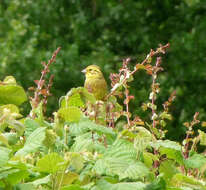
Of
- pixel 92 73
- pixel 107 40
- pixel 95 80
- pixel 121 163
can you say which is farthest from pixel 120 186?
pixel 107 40

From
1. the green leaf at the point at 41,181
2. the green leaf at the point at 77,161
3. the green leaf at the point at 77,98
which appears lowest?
the green leaf at the point at 41,181

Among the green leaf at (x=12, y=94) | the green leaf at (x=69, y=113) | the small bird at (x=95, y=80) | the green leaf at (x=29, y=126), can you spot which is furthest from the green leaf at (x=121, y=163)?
the small bird at (x=95, y=80)

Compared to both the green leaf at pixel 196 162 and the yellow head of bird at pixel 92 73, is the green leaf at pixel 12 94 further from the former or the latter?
the yellow head of bird at pixel 92 73

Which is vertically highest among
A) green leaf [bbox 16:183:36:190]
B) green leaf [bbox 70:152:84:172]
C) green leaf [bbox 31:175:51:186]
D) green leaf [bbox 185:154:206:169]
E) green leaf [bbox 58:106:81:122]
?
green leaf [bbox 58:106:81:122]

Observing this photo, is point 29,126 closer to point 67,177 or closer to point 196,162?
point 67,177

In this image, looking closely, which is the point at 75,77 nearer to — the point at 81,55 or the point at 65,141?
the point at 81,55

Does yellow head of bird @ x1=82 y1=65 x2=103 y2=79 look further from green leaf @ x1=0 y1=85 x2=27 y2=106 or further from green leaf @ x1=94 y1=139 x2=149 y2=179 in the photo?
green leaf @ x1=94 y1=139 x2=149 y2=179

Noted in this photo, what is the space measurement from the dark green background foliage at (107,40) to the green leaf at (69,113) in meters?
6.34

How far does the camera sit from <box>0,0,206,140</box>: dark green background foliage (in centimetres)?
868

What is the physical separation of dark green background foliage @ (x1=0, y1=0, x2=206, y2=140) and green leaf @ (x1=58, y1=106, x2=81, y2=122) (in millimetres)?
6342

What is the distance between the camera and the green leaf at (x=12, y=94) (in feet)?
5.29

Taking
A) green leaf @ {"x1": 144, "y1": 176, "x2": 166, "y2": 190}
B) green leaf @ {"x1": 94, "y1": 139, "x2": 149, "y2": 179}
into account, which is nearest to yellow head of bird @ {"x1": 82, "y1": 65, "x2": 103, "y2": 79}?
green leaf @ {"x1": 94, "y1": 139, "x2": 149, "y2": 179}

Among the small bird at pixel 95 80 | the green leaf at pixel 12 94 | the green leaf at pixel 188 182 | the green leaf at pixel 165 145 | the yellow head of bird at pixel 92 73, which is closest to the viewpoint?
the green leaf at pixel 188 182

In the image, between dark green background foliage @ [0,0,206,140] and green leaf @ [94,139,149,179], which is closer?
green leaf @ [94,139,149,179]
